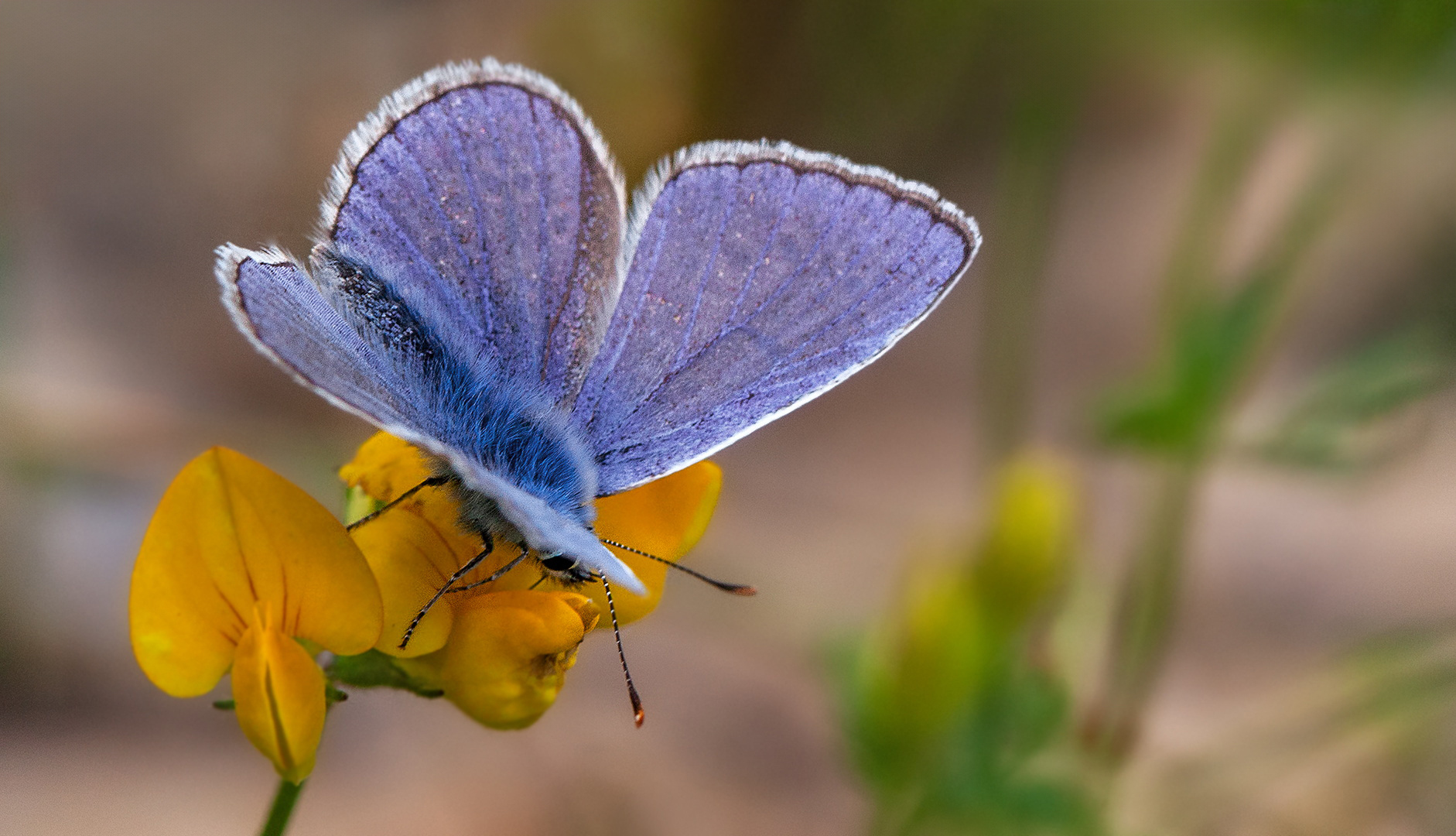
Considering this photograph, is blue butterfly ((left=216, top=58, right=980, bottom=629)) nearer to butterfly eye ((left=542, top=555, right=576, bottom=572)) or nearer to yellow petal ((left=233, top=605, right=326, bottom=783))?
butterfly eye ((left=542, top=555, right=576, bottom=572))

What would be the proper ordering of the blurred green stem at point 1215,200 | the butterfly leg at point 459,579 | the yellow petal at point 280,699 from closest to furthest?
→ the yellow petal at point 280,699 → the butterfly leg at point 459,579 → the blurred green stem at point 1215,200

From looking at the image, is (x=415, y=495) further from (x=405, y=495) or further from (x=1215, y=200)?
(x=1215, y=200)

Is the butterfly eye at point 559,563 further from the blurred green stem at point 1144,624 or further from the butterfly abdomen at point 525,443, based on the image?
the blurred green stem at point 1144,624

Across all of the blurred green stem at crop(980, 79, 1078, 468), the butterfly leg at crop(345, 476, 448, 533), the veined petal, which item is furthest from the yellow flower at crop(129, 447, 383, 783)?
the blurred green stem at crop(980, 79, 1078, 468)

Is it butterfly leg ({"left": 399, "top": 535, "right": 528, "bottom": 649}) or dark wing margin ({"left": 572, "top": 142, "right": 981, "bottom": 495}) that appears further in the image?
dark wing margin ({"left": 572, "top": 142, "right": 981, "bottom": 495})

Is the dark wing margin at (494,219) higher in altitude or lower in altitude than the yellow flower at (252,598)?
higher

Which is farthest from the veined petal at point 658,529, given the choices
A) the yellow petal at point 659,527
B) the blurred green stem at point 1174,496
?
the blurred green stem at point 1174,496
